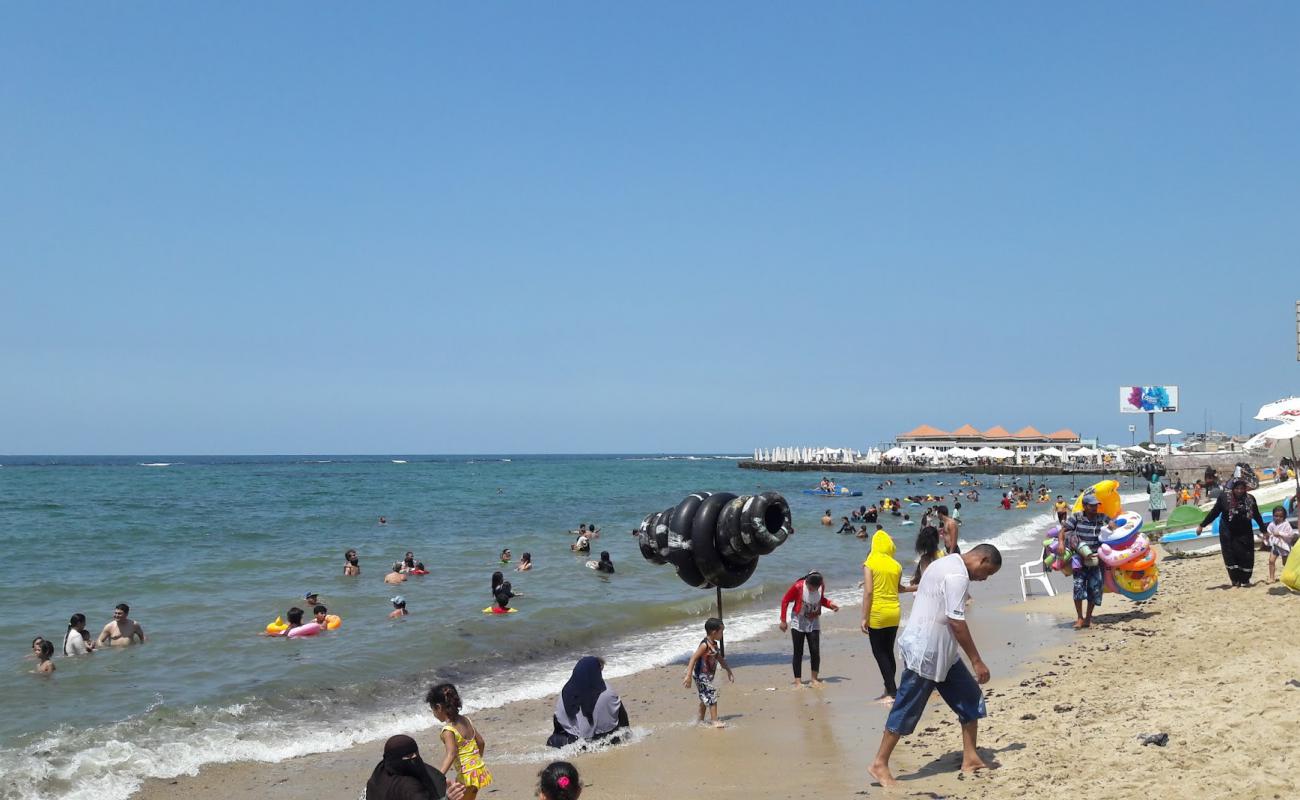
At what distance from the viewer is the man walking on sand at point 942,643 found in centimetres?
545

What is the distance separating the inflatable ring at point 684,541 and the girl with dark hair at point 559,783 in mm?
6677

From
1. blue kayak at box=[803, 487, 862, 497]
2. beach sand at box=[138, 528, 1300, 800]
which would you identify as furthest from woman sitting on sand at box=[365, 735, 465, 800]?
blue kayak at box=[803, 487, 862, 497]

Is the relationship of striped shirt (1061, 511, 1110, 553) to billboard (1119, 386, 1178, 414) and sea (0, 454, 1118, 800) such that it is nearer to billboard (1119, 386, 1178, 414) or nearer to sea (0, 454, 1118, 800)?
sea (0, 454, 1118, 800)

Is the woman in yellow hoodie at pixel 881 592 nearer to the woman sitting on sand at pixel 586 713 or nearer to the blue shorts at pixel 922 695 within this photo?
the blue shorts at pixel 922 695

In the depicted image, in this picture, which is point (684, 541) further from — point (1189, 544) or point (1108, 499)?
point (1189, 544)

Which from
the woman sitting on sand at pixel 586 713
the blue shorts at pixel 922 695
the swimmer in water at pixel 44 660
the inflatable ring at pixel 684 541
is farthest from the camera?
the swimmer in water at pixel 44 660

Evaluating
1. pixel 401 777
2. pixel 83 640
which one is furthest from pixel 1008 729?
pixel 83 640

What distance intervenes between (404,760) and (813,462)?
310 ft

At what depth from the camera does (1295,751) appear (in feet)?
16.6

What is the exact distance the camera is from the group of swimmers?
11.7 meters

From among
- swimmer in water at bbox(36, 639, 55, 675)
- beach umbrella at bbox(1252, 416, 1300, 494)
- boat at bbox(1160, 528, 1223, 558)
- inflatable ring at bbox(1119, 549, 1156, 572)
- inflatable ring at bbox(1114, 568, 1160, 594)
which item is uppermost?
beach umbrella at bbox(1252, 416, 1300, 494)

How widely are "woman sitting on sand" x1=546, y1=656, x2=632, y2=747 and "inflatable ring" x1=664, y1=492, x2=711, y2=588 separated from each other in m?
2.53

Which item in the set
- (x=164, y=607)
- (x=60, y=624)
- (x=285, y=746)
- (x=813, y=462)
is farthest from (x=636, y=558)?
(x=813, y=462)

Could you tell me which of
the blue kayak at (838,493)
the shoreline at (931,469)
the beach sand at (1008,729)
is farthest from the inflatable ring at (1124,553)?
the shoreline at (931,469)
